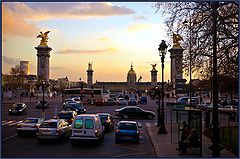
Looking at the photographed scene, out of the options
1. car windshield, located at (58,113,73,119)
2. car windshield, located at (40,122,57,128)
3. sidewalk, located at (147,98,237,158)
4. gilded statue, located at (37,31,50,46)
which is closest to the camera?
sidewalk, located at (147,98,237,158)

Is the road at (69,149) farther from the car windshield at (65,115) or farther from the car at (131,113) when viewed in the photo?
the car at (131,113)

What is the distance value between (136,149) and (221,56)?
7.95 m

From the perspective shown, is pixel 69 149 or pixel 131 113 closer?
pixel 69 149

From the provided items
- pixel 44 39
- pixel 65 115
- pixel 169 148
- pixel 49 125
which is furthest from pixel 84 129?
pixel 44 39

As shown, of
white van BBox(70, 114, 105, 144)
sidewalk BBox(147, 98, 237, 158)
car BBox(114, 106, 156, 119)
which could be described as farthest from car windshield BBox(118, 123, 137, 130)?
car BBox(114, 106, 156, 119)

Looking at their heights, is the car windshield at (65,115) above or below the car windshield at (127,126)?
above

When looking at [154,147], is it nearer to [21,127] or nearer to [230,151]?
[230,151]

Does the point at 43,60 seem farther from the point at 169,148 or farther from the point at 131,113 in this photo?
the point at 169,148

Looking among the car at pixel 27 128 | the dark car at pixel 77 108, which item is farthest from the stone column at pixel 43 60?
the car at pixel 27 128

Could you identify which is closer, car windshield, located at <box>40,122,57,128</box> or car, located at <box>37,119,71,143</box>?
car, located at <box>37,119,71,143</box>

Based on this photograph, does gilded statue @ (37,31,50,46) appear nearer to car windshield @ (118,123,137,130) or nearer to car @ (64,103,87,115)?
car @ (64,103,87,115)

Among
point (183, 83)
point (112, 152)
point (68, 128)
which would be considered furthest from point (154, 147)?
point (183, 83)

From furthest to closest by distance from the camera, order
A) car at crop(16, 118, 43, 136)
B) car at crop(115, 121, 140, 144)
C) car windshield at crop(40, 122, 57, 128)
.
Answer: car at crop(16, 118, 43, 136)
car at crop(115, 121, 140, 144)
car windshield at crop(40, 122, 57, 128)

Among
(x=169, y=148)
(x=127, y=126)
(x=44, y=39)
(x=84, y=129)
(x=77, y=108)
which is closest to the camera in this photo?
(x=169, y=148)
